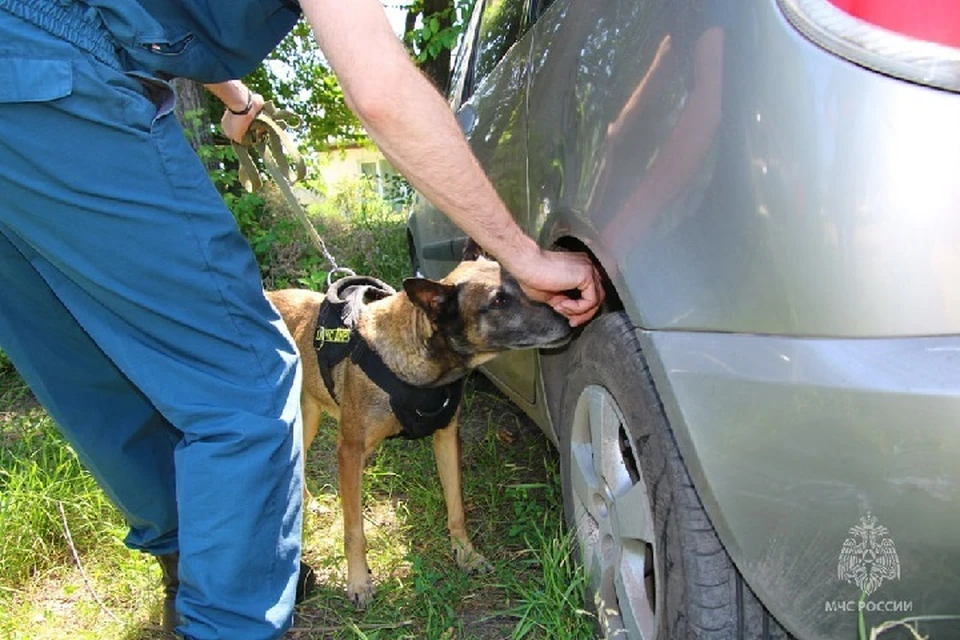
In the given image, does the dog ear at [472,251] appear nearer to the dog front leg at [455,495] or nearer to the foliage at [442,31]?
the dog front leg at [455,495]

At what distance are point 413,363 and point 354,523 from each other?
0.66 metres

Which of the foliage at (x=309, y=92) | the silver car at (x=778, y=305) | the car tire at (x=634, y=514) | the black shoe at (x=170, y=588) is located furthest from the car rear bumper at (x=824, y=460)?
the foliage at (x=309, y=92)

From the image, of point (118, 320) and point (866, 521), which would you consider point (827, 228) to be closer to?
point (866, 521)

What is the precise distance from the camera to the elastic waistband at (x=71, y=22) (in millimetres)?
1745

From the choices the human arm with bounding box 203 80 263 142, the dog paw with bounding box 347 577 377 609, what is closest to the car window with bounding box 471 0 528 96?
the human arm with bounding box 203 80 263 142

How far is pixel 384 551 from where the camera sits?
3.36 metres

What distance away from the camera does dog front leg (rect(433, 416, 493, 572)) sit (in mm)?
3176

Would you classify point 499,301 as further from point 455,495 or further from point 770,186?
point 770,186

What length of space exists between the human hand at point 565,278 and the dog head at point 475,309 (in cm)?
66

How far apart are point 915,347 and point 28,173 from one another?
5.89ft

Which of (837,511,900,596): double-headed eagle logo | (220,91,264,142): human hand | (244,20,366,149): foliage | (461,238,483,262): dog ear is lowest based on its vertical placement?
(244,20,366,149): foliage

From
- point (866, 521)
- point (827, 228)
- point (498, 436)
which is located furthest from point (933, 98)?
point (498, 436)

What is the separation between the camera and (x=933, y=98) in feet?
4.02

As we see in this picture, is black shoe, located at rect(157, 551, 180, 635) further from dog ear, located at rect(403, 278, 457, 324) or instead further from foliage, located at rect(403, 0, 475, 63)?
foliage, located at rect(403, 0, 475, 63)
